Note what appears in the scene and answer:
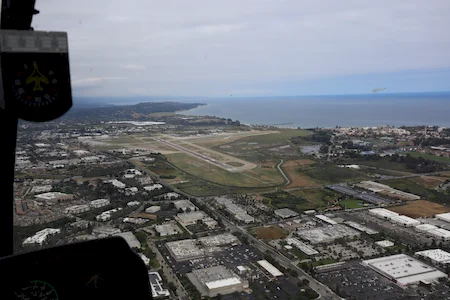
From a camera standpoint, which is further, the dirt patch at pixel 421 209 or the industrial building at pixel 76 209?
the dirt patch at pixel 421 209

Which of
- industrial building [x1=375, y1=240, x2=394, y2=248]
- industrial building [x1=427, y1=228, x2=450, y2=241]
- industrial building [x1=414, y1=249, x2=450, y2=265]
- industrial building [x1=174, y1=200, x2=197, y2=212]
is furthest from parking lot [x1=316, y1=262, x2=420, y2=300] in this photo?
industrial building [x1=174, y1=200, x2=197, y2=212]

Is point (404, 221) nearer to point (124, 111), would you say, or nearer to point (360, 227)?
point (360, 227)

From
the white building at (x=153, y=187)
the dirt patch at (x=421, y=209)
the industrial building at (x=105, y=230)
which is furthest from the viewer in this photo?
the white building at (x=153, y=187)

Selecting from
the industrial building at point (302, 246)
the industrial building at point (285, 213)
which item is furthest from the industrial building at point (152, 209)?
the industrial building at point (302, 246)

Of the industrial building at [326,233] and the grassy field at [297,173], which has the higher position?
the grassy field at [297,173]

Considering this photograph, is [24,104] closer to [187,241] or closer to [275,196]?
[187,241]

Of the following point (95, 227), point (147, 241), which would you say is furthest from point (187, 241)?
point (95, 227)

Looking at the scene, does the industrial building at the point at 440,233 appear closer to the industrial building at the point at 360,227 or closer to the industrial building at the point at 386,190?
the industrial building at the point at 360,227
